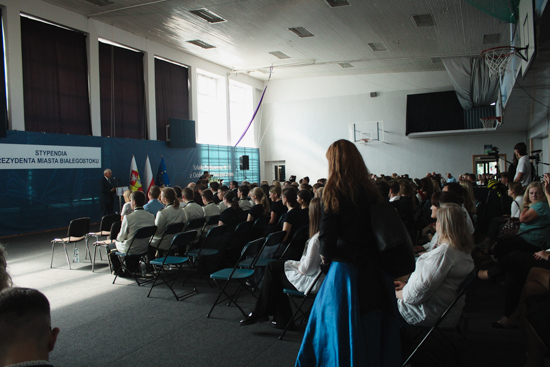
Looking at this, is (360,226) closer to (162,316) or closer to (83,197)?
(162,316)

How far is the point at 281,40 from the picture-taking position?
42.3 feet

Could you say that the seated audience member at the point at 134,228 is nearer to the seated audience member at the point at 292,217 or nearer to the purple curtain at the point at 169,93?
the seated audience member at the point at 292,217

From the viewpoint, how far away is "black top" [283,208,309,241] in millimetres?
4402

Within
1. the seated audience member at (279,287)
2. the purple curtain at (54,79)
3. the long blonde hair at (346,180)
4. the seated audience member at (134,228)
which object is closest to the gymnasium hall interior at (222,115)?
Result: the purple curtain at (54,79)

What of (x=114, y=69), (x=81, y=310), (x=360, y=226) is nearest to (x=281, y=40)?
(x=114, y=69)

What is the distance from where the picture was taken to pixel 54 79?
1017cm

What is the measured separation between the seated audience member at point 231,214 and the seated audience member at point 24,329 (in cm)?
380

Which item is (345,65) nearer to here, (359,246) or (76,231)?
(76,231)

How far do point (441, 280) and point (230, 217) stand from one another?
3.07m

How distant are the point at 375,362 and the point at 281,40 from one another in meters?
12.4

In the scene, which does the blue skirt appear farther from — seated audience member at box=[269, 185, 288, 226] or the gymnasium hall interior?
seated audience member at box=[269, 185, 288, 226]

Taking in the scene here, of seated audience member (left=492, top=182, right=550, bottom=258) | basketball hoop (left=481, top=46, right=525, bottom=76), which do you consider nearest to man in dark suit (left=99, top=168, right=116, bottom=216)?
basketball hoop (left=481, top=46, right=525, bottom=76)

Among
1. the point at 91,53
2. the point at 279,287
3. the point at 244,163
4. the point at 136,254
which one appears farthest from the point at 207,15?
the point at 279,287

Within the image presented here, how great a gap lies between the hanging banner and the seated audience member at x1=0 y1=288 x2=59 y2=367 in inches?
368
